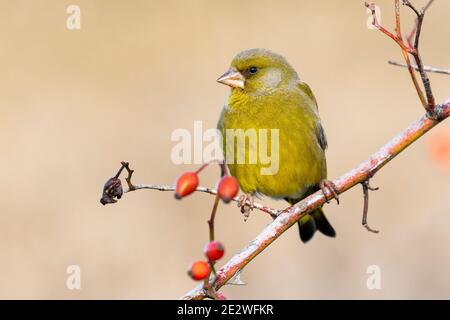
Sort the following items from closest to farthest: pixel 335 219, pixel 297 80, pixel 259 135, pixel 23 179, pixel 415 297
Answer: pixel 259 135 → pixel 297 80 → pixel 415 297 → pixel 335 219 → pixel 23 179

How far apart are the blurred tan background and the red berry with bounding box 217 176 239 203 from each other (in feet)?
12.3

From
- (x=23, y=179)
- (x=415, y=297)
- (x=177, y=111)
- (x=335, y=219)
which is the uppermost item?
(x=177, y=111)

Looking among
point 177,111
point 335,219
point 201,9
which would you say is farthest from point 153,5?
point 335,219

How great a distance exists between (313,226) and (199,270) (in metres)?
2.63

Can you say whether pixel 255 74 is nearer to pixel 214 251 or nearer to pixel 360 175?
pixel 360 175

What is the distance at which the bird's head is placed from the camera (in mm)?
4910

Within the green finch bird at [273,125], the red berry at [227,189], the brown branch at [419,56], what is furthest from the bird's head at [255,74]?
the red berry at [227,189]

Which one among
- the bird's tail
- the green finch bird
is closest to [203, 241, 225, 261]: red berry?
the green finch bird

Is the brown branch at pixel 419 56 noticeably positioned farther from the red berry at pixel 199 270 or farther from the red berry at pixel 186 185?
the red berry at pixel 199 270

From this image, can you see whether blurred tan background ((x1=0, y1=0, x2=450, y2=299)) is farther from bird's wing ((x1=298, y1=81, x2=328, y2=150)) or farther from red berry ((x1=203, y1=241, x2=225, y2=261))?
red berry ((x1=203, y1=241, x2=225, y2=261))

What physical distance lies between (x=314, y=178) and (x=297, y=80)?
0.67 metres

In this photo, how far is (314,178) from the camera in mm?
4789

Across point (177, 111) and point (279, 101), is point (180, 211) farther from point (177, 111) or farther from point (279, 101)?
point (279, 101)

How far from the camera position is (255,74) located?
16.2ft
